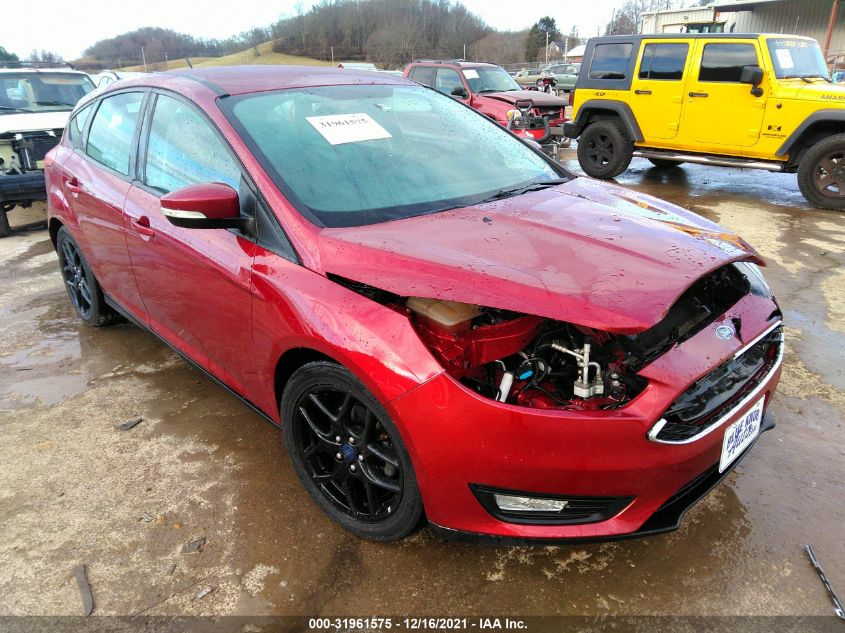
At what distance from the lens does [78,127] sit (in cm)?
388

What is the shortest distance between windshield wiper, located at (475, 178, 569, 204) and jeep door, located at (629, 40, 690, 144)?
593cm

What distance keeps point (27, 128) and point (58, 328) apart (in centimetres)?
388

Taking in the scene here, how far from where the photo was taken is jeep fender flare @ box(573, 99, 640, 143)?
8312 mm

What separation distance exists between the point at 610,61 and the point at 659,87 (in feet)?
3.04

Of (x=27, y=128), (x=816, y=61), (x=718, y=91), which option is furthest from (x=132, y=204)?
(x=816, y=61)

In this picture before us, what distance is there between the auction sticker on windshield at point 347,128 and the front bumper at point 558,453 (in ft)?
4.30

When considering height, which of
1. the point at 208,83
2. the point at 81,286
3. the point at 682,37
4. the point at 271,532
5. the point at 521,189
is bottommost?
the point at 271,532

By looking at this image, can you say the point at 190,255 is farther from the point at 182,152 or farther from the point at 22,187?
the point at 22,187

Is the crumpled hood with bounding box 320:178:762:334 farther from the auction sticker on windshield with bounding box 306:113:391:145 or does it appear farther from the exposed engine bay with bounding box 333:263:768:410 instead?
the auction sticker on windshield with bounding box 306:113:391:145

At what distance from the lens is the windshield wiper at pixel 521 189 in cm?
259

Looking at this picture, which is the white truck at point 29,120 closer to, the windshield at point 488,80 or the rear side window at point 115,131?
the rear side window at point 115,131

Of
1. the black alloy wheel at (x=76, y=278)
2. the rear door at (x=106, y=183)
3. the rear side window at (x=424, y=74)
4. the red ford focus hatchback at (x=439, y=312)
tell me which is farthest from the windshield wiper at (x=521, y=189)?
the rear side window at (x=424, y=74)

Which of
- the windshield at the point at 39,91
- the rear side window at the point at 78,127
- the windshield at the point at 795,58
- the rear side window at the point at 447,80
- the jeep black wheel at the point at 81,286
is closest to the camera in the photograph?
the rear side window at the point at 78,127

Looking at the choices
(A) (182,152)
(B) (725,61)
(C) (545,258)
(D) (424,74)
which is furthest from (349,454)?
(D) (424,74)
